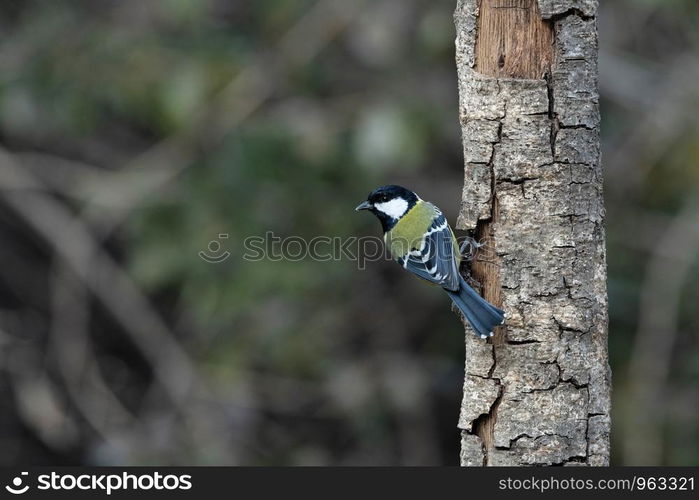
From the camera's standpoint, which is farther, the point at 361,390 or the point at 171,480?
the point at 361,390

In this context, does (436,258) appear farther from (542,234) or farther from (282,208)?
(282,208)

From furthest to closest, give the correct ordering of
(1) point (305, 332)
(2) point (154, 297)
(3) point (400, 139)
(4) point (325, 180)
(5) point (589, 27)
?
1. (2) point (154, 297)
2. (1) point (305, 332)
3. (4) point (325, 180)
4. (3) point (400, 139)
5. (5) point (589, 27)

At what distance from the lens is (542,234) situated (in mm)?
2559

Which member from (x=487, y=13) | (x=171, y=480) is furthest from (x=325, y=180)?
(x=487, y=13)

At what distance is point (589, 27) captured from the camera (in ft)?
8.27

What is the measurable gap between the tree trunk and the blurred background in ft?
6.66

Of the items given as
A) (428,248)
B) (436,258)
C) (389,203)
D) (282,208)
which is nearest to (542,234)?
(436,258)

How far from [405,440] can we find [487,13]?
3.89 m

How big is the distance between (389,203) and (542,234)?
139cm

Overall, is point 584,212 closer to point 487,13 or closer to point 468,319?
point 468,319

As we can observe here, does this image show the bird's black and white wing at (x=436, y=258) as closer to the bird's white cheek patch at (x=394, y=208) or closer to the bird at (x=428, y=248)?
the bird at (x=428, y=248)

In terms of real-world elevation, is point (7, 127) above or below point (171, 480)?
above

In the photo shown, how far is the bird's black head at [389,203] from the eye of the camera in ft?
12.7

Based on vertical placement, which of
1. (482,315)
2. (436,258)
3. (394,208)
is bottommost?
(482,315)
